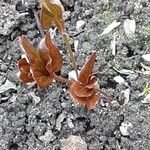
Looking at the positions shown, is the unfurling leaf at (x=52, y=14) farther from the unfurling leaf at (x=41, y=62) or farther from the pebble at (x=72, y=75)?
the pebble at (x=72, y=75)

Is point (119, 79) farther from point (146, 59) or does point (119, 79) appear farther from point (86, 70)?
point (86, 70)

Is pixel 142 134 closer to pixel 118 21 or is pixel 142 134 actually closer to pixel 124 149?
pixel 124 149

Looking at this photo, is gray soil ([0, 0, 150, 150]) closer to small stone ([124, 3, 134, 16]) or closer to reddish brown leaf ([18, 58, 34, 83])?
small stone ([124, 3, 134, 16])

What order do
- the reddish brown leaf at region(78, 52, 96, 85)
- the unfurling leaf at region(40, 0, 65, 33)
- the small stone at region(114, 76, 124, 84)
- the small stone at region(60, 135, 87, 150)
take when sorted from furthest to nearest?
the small stone at region(114, 76, 124, 84) < the small stone at region(60, 135, 87, 150) < the reddish brown leaf at region(78, 52, 96, 85) < the unfurling leaf at region(40, 0, 65, 33)

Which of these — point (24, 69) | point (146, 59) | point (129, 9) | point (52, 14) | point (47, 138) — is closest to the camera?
point (52, 14)

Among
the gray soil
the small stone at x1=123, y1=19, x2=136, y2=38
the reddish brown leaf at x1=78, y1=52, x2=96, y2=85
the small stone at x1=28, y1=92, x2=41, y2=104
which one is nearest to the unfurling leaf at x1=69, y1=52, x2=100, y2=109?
the reddish brown leaf at x1=78, y1=52, x2=96, y2=85

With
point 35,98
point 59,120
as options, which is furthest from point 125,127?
point 35,98
